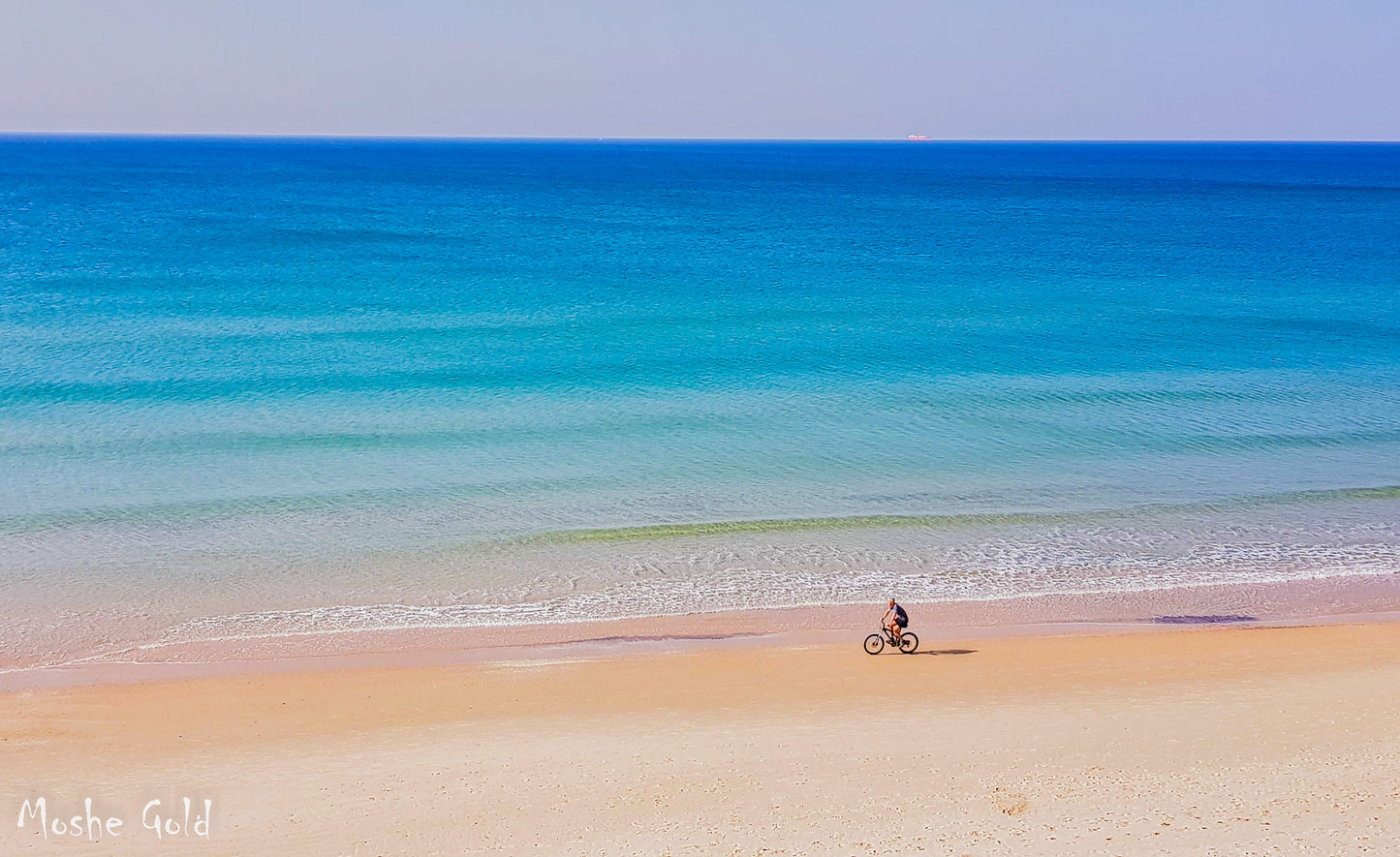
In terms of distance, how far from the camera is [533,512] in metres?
22.3

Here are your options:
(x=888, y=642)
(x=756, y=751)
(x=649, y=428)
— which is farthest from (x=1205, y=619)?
(x=649, y=428)

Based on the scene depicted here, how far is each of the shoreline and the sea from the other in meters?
0.43

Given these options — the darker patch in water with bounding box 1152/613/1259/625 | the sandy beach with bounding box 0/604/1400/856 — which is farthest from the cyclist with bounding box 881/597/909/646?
the darker patch in water with bounding box 1152/613/1259/625

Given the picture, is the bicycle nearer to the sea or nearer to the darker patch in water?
the sea

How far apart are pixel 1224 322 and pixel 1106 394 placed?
13603 mm

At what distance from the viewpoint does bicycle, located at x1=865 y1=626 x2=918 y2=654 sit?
55.0 feet

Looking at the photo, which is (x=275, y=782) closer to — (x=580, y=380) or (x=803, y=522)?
(x=803, y=522)

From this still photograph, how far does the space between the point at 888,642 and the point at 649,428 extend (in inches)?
490

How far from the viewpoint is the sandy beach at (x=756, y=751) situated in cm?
1185

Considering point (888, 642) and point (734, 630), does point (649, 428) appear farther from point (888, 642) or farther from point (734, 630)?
point (888, 642)

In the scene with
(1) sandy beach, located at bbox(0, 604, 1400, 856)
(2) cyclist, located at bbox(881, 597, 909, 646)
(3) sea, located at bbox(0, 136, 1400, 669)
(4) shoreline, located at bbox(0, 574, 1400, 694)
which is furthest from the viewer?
(3) sea, located at bbox(0, 136, 1400, 669)

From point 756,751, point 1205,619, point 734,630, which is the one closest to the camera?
point 756,751

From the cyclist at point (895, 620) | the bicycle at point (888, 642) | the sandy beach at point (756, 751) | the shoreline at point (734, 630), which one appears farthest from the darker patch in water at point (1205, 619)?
the cyclist at point (895, 620)

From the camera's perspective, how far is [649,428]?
92.1ft
